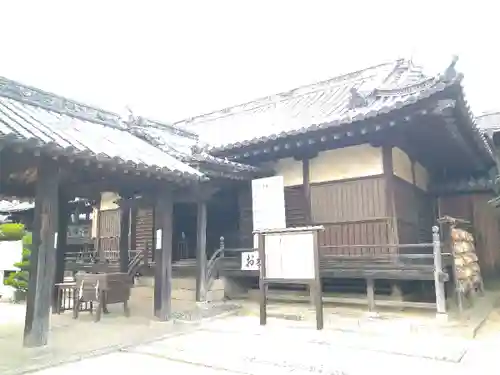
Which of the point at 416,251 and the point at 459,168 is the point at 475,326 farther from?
the point at 459,168

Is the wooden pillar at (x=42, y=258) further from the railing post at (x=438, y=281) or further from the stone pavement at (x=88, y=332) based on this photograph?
the railing post at (x=438, y=281)

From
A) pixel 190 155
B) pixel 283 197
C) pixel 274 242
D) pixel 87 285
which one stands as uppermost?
pixel 190 155

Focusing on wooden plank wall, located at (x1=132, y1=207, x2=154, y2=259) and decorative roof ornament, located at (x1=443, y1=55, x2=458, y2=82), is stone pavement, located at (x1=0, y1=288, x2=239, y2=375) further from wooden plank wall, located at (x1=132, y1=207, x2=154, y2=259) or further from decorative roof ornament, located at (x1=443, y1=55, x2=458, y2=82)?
decorative roof ornament, located at (x1=443, y1=55, x2=458, y2=82)

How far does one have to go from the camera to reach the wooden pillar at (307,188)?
32.4 feet

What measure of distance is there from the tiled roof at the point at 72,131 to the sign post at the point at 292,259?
1.91m

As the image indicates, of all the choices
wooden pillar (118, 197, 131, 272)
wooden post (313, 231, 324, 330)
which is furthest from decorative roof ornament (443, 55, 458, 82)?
wooden pillar (118, 197, 131, 272)

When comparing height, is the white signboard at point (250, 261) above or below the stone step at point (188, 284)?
above

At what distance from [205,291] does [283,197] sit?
2.86 metres

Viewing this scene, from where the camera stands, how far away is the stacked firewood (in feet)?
25.9

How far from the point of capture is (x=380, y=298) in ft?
29.1

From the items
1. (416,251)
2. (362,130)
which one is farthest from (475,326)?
(362,130)

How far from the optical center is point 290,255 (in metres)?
7.38

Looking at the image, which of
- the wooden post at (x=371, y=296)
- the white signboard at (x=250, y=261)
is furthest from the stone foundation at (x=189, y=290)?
the wooden post at (x=371, y=296)

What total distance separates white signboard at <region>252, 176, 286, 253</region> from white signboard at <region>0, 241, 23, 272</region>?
878 cm
